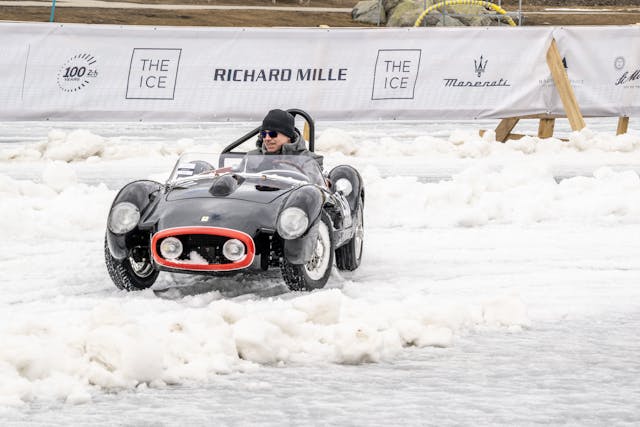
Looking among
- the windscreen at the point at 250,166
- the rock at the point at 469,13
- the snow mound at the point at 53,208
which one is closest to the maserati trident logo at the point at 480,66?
the snow mound at the point at 53,208

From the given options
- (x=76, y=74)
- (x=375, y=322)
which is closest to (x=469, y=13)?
(x=76, y=74)

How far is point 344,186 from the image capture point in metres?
8.66

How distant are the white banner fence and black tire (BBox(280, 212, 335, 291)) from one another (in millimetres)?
7715

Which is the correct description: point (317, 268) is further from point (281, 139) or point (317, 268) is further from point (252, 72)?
point (252, 72)

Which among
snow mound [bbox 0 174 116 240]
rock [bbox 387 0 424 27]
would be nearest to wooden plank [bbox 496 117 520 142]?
snow mound [bbox 0 174 116 240]

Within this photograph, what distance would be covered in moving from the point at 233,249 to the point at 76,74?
8565mm

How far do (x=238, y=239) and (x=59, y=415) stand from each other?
7.48 feet

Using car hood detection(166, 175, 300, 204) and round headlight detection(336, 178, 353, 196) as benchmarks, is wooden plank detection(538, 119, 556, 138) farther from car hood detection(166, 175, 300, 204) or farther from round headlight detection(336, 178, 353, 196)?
car hood detection(166, 175, 300, 204)

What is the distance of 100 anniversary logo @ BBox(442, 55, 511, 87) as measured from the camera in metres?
15.7

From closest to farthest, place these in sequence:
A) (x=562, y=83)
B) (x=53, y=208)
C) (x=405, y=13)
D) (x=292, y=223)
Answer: (x=292, y=223) < (x=53, y=208) < (x=562, y=83) < (x=405, y=13)

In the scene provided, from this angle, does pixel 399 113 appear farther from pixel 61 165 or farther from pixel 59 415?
pixel 59 415

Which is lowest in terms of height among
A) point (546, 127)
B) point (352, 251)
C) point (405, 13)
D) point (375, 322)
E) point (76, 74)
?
point (375, 322)

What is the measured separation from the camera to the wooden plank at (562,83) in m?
16.1

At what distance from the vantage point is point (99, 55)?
1474 cm
